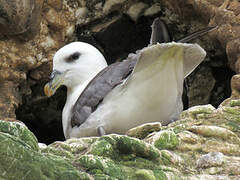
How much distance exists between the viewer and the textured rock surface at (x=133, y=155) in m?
1.87

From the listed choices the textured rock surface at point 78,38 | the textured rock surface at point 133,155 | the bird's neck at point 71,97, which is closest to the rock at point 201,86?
the textured rock surface at point 78,38

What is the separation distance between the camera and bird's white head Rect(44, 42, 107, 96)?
380 cm

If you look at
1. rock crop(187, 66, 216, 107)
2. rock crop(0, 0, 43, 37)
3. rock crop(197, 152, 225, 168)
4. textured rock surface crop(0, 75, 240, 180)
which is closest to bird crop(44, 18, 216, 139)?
textured rock surface crop(0, 75, 240, 180)

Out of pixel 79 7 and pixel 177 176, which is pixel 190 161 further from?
pixel 79 7

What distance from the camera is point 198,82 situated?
4438 mm

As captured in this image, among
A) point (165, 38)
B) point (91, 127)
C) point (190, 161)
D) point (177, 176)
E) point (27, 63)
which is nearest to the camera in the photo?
point (177, 176)

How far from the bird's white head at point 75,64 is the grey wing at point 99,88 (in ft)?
1.29

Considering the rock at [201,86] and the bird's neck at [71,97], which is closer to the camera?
the bird's neck at [71,97]

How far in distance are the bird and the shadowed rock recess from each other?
0.18 meters

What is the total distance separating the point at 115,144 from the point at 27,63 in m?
2.10

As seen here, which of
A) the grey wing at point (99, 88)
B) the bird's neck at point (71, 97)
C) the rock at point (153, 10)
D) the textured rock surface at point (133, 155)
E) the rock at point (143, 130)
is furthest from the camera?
the rock at point (153, 10)

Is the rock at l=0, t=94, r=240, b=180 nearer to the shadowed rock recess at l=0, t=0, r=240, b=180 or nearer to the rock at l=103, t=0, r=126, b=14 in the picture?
the shadowed rock recess at l=0, t=0, r=240, b=180

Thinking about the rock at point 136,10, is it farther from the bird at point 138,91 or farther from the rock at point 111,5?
the bird at point 138,91

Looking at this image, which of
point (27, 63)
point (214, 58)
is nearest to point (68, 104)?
point (27, 63)
